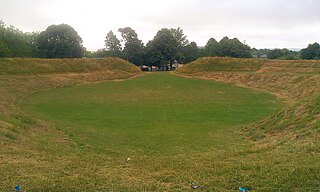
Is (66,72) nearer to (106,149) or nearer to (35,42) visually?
(35,42)

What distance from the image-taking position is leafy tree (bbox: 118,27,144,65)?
80.1 meters

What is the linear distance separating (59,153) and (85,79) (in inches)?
1420

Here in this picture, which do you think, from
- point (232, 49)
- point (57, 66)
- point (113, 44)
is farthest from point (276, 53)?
point (57, 66)

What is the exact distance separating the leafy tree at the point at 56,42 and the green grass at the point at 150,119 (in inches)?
1696

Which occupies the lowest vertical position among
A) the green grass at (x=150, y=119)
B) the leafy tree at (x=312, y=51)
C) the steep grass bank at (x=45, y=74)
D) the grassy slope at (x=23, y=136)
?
the green grass at (x=150, y=119)

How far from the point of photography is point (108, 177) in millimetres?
6680

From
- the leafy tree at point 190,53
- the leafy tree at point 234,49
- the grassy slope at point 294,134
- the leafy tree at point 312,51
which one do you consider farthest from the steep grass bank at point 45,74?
the leafy tree at point 312,51

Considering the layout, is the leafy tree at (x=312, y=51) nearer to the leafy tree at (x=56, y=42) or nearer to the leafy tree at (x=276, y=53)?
the leafy tree at (x=276, y=53)

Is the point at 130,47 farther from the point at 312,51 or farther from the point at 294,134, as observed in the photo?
the point at 294,134

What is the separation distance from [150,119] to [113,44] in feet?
214

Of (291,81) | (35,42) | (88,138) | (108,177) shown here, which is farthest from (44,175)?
(35,42)

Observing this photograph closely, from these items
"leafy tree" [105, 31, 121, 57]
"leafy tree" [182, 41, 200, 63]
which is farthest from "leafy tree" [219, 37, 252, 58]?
"leafy tree" [105, 31, 121, 57]

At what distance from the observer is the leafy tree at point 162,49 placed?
252 ft

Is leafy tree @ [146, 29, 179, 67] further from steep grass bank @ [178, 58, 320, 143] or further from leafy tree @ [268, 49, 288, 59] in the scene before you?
leafy tree @ [268, 49, 288, 59]
